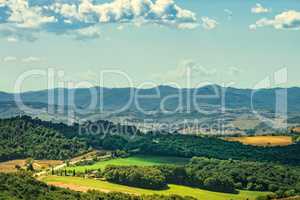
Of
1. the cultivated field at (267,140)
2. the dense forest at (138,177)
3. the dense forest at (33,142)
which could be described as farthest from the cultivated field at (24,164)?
the cultivated field at (267,140)

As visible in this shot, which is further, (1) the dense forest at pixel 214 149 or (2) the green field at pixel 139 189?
(1) the dense forest at pixel 214 149

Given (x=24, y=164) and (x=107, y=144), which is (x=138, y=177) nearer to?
(x=24, y=164)

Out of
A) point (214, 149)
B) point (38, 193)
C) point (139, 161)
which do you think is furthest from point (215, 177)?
point (214, 149)

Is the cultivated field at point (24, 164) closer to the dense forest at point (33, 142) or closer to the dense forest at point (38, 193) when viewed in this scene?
the dense forest at point (33, 142)

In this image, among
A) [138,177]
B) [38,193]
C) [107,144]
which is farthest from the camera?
[107,144]

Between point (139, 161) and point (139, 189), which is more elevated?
point (139, 161)

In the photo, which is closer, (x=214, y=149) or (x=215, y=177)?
(x=215, y=177)
